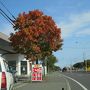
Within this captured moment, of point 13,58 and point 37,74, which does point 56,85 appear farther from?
point 13,58

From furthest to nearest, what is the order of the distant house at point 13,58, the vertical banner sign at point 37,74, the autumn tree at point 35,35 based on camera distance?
the distant house at point 13,58 → the autumn tree at point 35,35 → the vertical banner sign at point 37,74

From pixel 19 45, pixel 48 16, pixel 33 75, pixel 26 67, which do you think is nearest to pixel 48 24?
pixel 48 16

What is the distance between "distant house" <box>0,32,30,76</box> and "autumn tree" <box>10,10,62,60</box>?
941cm

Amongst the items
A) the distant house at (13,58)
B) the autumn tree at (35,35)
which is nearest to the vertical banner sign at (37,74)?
the autumn tree at (35,35)

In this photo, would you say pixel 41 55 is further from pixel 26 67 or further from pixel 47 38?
pixel 26 67

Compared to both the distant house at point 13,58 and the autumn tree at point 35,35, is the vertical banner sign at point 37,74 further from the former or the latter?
the distant house at point 13,58

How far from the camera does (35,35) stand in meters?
41.3

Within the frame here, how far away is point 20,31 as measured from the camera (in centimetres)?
4284

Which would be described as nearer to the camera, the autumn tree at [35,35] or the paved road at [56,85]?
the paved road at [56,85]

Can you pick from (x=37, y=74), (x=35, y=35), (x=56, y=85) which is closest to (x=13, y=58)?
(x=35, y=35)

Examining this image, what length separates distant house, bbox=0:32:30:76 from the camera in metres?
54.5

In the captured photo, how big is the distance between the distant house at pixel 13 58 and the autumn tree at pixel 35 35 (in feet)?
30.9

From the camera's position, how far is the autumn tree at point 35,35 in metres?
41.7

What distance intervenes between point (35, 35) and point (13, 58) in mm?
26150
